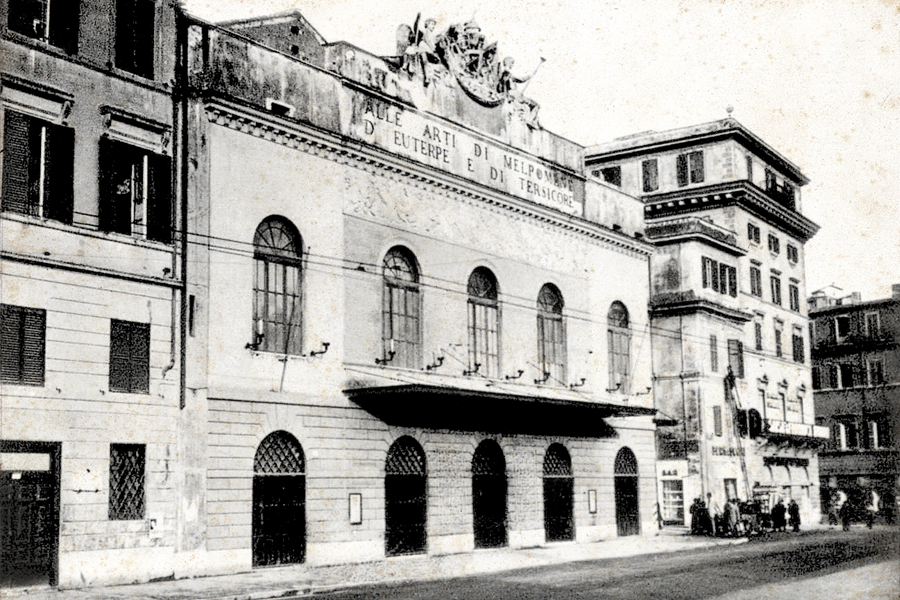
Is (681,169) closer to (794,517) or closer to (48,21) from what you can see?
(794,517)

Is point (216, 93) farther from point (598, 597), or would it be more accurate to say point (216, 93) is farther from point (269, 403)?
point (598, 597)

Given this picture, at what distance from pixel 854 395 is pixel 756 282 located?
51.9ft

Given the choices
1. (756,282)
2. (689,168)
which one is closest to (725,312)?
(756,282)

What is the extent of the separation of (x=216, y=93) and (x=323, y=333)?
20.2 ft

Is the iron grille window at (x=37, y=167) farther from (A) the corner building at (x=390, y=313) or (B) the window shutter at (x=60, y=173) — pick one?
(A) the corner building at (x=390, y=313)

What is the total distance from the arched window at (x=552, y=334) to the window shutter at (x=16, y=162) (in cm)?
1761

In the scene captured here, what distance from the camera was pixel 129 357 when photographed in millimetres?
20766

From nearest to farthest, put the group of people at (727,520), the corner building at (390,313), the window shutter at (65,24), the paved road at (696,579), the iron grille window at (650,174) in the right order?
the paved road at (696,579), the window shutter at (65,24), the corner building at (390,313), the group of people at (727,520), the iron grille window at (650,174)

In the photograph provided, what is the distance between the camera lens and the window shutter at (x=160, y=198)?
21578mm

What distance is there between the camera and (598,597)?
1778cm

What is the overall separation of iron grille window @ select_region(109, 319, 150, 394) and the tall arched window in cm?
736

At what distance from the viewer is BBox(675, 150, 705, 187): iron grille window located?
5088 centimetres

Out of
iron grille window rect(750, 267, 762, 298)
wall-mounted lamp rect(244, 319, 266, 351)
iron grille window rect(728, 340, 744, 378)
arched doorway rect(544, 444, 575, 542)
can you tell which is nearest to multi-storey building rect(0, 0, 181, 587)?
wall-mounted lamp rect(244, 319, 266, 351)

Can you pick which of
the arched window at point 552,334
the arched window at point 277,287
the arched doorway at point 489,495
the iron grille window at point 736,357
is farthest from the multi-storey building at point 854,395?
the arched window at point 277,287
